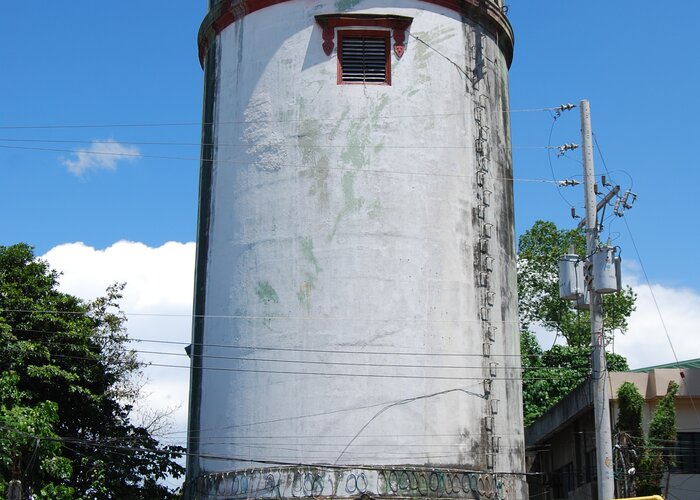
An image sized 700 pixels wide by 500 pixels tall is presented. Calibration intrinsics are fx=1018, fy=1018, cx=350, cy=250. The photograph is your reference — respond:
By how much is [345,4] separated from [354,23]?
54 cm

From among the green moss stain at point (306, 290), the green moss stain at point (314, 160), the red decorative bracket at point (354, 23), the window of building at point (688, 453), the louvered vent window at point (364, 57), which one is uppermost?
the red decorative bracket at point (354, 23)

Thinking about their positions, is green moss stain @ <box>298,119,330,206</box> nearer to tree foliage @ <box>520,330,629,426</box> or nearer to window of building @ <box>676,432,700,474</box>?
window of building @ <box>676,432,700,474</box>

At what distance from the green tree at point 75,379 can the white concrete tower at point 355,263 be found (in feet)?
21.0

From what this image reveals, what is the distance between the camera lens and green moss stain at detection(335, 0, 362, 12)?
81.4 feet

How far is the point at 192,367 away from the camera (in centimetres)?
2527

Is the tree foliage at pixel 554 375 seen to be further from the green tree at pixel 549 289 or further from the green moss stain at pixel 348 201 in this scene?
the green moss stain at pixel 348 201

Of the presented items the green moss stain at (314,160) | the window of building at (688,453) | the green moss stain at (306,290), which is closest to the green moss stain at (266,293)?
the green moss stain at (306,290)

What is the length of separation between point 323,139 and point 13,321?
39.2ft

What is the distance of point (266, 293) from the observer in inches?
928

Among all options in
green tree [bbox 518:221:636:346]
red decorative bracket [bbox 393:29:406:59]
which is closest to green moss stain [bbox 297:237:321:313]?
red decorative bracket [bbox 393:29:406:59]

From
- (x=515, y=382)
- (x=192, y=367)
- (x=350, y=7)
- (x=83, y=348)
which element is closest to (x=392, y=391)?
(x=515, y=382)

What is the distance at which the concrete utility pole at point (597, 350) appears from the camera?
751 inches

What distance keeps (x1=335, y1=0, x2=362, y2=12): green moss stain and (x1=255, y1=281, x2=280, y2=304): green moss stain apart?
696 centimetres

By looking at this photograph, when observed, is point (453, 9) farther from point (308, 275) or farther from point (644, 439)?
point (644, 439)
